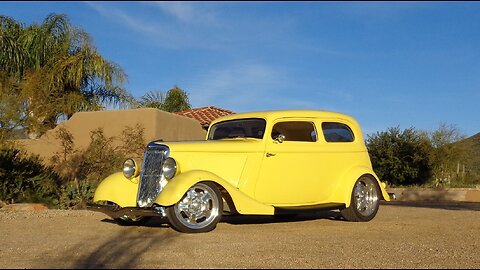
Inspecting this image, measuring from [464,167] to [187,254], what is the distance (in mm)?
Answer: 19650

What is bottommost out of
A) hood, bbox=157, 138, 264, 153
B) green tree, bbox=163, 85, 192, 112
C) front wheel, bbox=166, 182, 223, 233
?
front wheel, bbox=166, 182, 223, 233

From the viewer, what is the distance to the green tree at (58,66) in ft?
65.9

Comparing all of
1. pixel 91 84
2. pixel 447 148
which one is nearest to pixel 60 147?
pixel 91 84

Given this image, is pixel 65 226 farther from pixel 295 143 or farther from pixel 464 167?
pixel 464 167

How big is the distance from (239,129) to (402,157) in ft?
43.3

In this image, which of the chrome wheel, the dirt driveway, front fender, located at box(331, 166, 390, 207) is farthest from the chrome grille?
the chrome wheel

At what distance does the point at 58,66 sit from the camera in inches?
824

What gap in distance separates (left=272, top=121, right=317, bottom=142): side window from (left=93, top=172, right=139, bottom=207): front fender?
2489mm

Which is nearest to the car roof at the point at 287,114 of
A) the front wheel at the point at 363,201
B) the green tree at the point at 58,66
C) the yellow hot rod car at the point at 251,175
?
the yellow hot rod car at the point at 251,175

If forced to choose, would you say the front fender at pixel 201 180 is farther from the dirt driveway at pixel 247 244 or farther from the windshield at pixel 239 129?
the windshield at pixel 239 129

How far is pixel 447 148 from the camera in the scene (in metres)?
22.0

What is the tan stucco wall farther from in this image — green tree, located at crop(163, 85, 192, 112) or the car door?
green tree, located at crop(163, 85, 192, 112)

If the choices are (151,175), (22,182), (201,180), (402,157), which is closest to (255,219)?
(151,175)

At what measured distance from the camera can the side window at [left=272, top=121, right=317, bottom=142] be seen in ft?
31.1
